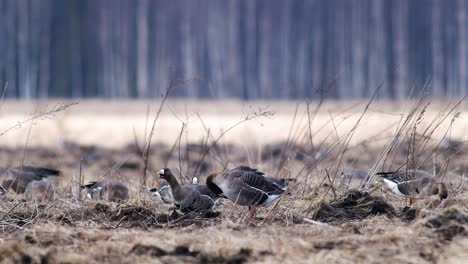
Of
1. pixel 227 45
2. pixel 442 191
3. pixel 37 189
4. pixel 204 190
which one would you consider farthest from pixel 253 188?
pixel 227 45

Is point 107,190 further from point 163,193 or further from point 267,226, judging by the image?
point 267,226

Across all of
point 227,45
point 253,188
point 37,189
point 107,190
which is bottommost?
point 37,189

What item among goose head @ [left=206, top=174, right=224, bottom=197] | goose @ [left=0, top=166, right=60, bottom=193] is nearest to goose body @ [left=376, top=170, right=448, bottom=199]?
goose head @ [left=206, top=174, right=224, bottom=197]

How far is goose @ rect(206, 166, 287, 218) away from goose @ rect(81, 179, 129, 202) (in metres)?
0.98

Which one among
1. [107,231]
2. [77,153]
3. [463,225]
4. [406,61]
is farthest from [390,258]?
[406,61]

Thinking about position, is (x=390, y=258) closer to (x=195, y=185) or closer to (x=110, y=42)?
(x=195, y=185)

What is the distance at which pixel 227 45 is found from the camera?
82.0 feet

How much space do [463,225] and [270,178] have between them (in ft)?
7.10

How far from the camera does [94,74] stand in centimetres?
2500

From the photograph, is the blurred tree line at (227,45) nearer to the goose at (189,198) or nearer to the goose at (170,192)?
the goose at (170,192)

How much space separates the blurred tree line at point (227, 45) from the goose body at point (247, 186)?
16467mm

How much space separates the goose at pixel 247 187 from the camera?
7.36m

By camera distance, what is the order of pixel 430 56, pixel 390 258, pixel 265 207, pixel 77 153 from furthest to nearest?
pixel 430 56 < pixel 77 153 < pixel 265 207 < pixel 390 258

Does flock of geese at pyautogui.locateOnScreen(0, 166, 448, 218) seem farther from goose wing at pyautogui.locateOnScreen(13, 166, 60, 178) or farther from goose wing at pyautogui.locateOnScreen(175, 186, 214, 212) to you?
goose wing at pyautogui.locateOnScreen(13, 166, 60, 178)
